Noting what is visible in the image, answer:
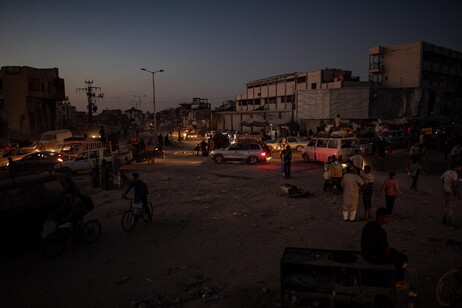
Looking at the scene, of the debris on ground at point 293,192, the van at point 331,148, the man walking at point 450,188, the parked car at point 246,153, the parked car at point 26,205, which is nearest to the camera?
the parked car at point 26,205

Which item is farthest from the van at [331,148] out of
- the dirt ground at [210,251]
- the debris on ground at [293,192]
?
the debris on ground at [293,192]

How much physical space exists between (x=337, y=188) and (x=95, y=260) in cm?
921

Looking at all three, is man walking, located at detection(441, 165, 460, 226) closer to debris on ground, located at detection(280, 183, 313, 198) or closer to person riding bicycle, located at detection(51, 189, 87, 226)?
debris on ground, located at detection(280, 183, 313, 198)

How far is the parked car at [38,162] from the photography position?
1929 centimetres

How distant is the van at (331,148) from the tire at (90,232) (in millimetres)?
13881

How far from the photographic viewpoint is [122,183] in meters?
15.7

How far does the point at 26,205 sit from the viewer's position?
7.21 meters

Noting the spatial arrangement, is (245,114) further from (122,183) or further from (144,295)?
(144,295)

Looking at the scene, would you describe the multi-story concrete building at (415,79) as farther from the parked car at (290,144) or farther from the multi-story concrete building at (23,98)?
the multi-story concrete building at (23,98)

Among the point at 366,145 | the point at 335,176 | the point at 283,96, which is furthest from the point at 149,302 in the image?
the point at 283,96

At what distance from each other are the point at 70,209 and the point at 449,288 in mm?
7995

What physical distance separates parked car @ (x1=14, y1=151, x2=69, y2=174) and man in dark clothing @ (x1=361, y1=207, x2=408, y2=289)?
758 inches

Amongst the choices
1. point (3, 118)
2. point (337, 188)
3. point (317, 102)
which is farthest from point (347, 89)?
point (3, 118)

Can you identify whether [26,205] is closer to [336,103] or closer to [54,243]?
[54,243]
